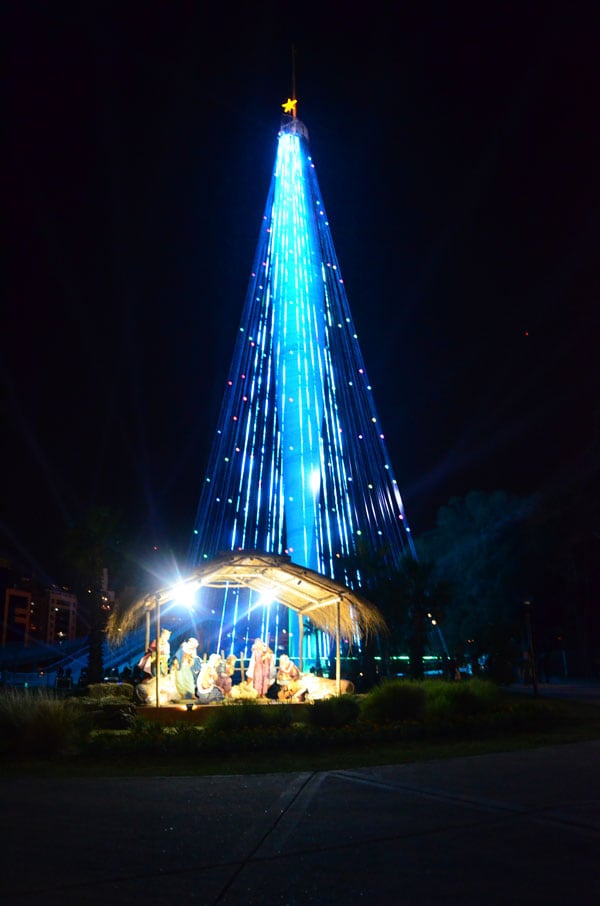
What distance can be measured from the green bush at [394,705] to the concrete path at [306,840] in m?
4.76

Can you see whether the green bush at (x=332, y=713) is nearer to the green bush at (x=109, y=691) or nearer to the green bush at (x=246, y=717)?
the green bush at (x=246, y=717)

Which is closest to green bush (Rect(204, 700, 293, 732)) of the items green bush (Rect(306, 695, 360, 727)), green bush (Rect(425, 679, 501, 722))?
green bush (Rect(306, 695, 360, 727))

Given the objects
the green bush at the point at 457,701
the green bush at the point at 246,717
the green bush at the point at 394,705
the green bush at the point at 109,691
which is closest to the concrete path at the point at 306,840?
the green bush at the point at 246,717

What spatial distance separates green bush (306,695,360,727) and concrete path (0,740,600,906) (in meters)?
4.12

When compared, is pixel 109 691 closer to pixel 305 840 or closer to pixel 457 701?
pixel 457 701

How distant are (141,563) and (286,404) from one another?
10.7 meters

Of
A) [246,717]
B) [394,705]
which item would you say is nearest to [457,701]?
[394,705]

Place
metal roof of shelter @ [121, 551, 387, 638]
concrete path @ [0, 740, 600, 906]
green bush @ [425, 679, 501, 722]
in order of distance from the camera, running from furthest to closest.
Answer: metal roof of shelter @ [121, 551, 387, 638], green bush @ [425, 679, 501, 722], concrete path @ [0, 740, 600, 906]

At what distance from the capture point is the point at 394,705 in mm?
14102

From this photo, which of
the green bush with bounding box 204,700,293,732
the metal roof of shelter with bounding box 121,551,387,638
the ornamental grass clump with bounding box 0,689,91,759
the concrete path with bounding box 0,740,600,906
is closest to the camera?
the concrete path with bounding box 0,740,600,906

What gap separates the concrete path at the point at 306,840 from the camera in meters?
4.82

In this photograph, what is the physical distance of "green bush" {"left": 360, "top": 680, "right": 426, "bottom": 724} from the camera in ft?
46.2

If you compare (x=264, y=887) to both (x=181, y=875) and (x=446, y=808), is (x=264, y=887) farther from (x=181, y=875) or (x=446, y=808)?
(x=446, y=808)

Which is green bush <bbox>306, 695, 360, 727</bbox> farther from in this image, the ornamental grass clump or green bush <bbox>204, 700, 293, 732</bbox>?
the ornamental grass clump
